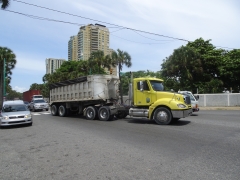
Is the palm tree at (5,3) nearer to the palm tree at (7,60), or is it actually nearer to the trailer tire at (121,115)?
the trailer tire at (121,115)

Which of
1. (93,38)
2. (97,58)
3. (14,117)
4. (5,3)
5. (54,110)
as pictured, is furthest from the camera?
(97,58)

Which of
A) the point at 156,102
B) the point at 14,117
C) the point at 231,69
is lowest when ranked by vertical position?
the point at 14,117

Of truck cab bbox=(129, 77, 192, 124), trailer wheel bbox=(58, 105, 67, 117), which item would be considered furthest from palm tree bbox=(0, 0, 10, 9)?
truck cab bbox=(129, 77, 192, 124)

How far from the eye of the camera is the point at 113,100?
14922mm

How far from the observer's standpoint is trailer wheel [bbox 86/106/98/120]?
14.7 metres

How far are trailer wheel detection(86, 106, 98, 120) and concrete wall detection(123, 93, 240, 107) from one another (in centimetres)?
1608

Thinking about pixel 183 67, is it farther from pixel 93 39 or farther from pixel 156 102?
pixel 156 102

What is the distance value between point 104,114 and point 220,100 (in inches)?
645

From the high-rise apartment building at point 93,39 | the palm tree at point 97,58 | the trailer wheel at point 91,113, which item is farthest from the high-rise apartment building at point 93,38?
the trailer wheel at point 91,113

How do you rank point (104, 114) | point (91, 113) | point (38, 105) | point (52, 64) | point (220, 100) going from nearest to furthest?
1. point (104, 114)
2. point (91, 113)
3. point (220, 100)
4. point (38, 105)
5. point (52, 64)

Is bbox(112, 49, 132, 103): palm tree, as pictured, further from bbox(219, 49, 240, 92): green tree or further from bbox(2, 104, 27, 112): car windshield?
bbox(2, 104, 27, 112): car windshield

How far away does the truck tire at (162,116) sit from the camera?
36.3 ft

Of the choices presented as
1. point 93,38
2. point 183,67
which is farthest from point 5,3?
point 183,67

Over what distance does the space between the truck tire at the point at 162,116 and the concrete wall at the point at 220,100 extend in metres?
16.3
